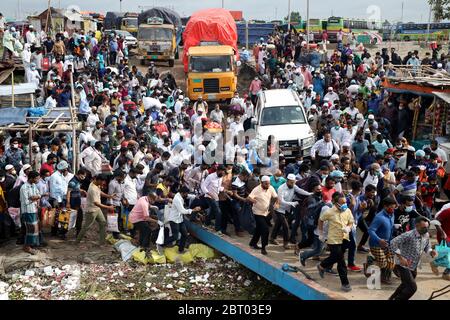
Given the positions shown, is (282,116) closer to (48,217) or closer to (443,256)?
(48,217)

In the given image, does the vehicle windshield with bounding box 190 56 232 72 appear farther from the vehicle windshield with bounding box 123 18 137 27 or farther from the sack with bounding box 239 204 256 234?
the vehicle windshield with bounding box 123 18 137 27

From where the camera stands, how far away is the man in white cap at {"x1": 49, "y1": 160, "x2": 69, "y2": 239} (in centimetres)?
1173

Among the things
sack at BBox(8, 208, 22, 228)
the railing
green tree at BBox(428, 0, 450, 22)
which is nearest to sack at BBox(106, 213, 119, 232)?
sack at BBox(8, 208, 22, 228)

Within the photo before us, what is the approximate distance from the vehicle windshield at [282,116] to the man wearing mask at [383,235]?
24.6 ft

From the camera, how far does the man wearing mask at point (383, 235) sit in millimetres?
9086

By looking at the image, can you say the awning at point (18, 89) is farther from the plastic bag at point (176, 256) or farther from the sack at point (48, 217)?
the plastic bag at point (176, 256)

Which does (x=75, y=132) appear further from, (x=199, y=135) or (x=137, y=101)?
(x=137, y=101)

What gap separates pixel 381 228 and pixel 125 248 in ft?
15.9

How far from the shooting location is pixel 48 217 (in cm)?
1174

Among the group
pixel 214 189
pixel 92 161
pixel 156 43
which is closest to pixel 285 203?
pixel 214 189

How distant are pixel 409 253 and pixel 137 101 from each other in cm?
1306

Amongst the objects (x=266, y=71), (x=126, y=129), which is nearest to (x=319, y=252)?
(x=126, y=129)

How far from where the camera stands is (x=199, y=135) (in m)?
15.3
